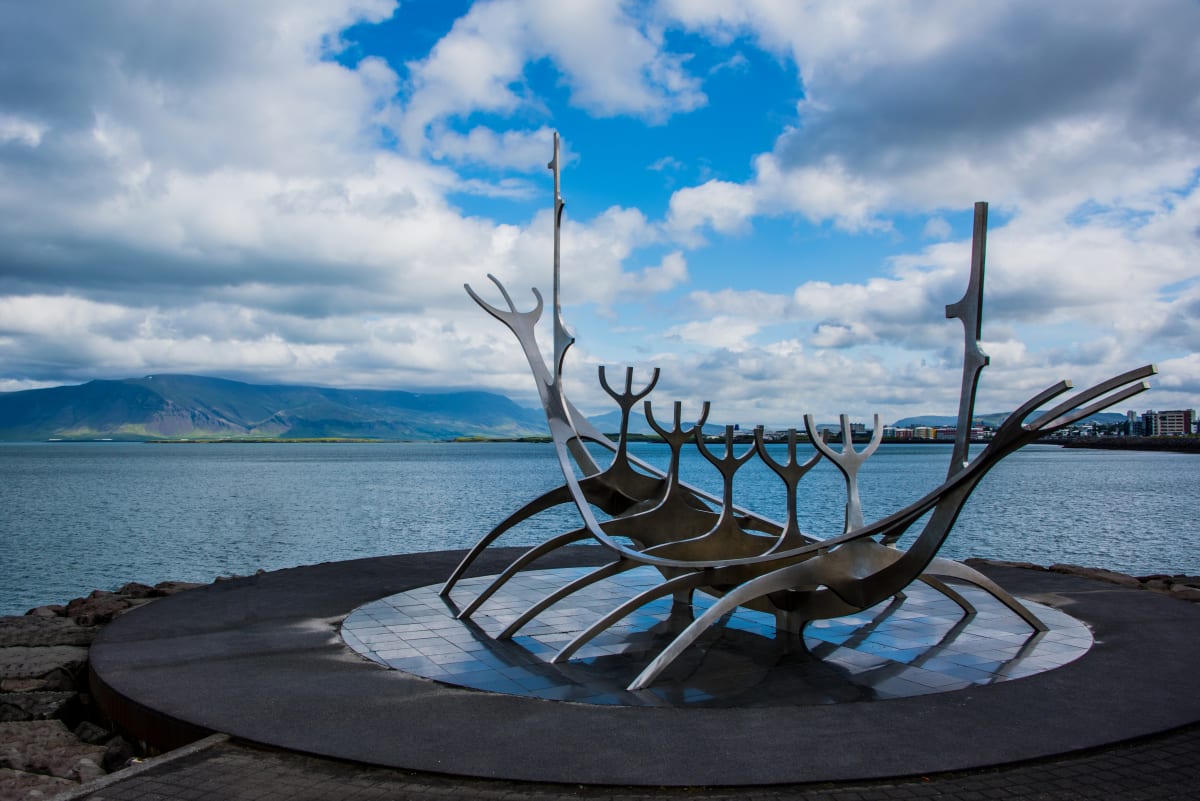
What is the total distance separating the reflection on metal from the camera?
31.7ft

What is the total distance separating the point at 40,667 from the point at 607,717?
752cm

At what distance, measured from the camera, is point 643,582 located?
53.4 feet

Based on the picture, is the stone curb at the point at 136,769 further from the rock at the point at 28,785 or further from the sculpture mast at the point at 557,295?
the sculpture mast at the point at 557,295

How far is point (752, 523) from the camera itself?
13516 millimetres

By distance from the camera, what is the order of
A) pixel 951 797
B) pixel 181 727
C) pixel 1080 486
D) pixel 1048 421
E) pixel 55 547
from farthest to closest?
pixel 1080 486
pixel 55 547
pixel 1048 421
pixel 181 727
pixel 951 797

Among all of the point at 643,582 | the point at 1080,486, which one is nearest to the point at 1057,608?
the point at 643,582

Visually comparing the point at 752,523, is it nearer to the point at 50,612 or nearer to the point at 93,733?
the point at 93,733

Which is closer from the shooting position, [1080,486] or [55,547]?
[55,547]

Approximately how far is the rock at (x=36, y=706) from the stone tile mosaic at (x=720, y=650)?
3150mm

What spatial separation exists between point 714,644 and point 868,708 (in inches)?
132

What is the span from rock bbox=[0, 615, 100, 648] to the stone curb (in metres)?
6.08

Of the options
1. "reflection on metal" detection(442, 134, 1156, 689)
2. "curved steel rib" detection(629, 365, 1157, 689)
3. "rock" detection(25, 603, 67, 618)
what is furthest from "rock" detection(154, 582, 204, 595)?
"curved steel rib" detection(629, 365, 1157, 689)

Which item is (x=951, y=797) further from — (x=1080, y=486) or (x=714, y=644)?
→ (x=1080, y=486)

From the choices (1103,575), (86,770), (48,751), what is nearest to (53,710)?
(48,751)
